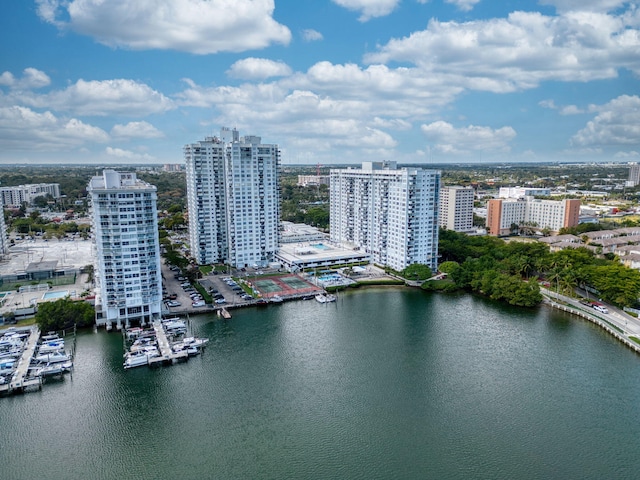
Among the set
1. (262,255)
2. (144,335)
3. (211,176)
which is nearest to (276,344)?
(144,335)

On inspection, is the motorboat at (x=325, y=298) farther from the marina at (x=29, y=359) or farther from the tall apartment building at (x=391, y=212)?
the marina at (x=29, y=359)

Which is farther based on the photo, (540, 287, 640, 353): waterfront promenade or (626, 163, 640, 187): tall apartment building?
(626, 163, 640, 187): tall apartment building

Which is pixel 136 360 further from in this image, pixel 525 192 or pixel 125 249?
pixel 525 192

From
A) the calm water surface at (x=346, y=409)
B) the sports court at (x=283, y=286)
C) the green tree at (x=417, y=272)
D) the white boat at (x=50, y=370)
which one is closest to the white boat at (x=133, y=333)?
the calm water surface at (x=346, y=409)

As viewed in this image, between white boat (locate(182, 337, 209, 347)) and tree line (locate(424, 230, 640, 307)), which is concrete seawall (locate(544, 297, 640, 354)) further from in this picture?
white boat (locate(182, 337, 209, 347))

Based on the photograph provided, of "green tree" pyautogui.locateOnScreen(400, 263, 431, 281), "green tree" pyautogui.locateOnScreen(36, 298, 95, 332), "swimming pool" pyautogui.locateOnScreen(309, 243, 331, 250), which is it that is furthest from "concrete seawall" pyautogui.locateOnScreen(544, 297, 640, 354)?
"green tree" pyautogui.locateOnScreen(36, 298, 95, 332)
